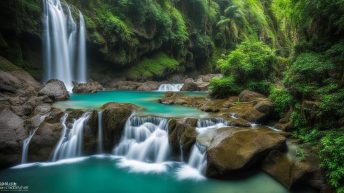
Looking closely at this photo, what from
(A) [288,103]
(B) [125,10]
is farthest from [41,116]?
(B) [125,10]

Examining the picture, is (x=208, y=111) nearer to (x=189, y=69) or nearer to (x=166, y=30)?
(x=166, y=30)

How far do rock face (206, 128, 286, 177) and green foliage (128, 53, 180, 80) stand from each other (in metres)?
22.0

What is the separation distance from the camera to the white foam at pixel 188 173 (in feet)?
25.6

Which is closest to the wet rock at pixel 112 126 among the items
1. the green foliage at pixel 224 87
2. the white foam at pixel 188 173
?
the white foam at pixel 188 173

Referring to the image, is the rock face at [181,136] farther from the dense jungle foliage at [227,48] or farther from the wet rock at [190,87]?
the wet rock at [190,87]

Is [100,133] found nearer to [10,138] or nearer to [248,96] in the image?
[10,138]

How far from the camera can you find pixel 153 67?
3056 centimetres

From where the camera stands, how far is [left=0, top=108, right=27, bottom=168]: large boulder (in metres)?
8.35

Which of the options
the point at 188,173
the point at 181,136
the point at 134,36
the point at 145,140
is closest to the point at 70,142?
the point at 145,140

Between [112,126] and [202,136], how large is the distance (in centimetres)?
343

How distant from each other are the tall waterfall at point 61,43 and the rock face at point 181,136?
1615 centimetres

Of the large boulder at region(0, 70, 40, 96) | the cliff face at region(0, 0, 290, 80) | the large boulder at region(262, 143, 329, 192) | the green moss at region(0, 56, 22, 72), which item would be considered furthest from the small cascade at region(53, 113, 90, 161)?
the cliff face at region(0, 0, 290, 80)

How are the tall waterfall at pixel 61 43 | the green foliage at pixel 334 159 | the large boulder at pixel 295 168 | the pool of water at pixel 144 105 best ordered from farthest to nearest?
1. the tall waterfall at pixel 61 43
2. the pool of water at pixel 144 105
3. the large boulder at pixel 295 168
4. the green foliage at pixel 334 159

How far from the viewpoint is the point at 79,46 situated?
24.5 metres
